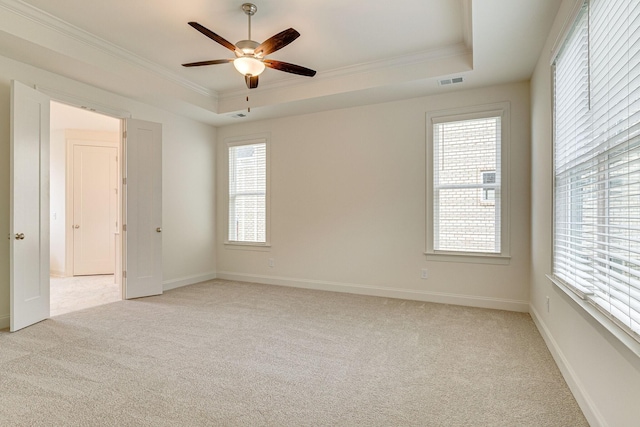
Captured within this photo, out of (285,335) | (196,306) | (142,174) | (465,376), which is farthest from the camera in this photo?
(142,174)

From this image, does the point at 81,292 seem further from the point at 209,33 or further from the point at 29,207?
the point at 209,33

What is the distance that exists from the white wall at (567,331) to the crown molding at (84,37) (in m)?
4.22

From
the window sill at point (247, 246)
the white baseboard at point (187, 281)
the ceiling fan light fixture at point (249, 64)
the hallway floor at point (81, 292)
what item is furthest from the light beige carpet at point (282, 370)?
the ceiling fan light fixture at point (249, 64)

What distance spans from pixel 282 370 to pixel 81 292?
13.7 feet

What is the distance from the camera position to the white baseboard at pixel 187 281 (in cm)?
525

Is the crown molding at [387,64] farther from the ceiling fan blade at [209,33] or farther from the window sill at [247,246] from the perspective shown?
the window sill at [247,246]

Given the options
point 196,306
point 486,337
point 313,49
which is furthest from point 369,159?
point 196,306

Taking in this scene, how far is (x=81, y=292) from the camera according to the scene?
5.16 metres

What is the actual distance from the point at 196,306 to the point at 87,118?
398cm

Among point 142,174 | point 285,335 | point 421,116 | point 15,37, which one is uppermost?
point 15,37

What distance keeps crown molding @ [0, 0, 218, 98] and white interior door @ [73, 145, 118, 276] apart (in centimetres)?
321

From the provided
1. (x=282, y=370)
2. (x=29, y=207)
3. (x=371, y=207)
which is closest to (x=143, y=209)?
(x=29, y=207)

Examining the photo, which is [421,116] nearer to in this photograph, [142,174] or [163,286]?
[142,174]

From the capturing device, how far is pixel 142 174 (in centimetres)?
483
